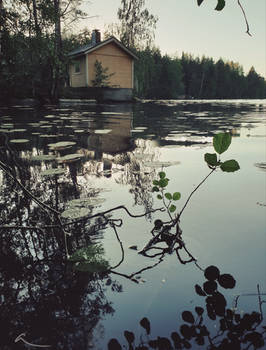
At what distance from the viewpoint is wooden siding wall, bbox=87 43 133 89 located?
69.3 ft

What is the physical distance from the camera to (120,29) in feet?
104

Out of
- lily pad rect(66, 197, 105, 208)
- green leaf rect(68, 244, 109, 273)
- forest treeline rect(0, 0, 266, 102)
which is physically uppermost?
forest treeline rect(0, 0, 266, 102)

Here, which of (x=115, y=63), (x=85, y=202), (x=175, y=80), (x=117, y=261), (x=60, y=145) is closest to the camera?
(x=117, y=261)

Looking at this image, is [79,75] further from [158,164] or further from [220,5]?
[220,5]

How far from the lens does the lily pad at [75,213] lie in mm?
1396

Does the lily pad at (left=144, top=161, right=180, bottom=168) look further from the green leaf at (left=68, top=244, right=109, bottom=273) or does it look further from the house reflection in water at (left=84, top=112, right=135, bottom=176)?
the green leaf at (left=68, top=244, right=109, bottom=273)

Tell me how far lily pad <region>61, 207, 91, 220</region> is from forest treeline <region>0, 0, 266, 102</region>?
3.58m

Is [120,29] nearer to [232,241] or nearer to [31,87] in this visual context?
[31,87]

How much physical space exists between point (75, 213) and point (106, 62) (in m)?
22.4

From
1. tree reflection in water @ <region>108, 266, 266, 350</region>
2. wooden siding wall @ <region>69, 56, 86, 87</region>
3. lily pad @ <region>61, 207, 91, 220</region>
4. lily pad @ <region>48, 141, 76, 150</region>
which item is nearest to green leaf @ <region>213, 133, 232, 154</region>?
tree reflection in water @ <region>108, 266, 266, 350</region>

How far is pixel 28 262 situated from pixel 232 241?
810 mm

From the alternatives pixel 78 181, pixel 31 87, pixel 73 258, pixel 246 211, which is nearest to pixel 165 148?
pixel 78 181

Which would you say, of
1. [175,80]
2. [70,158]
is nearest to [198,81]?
[175,80]

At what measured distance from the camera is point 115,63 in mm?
22266
